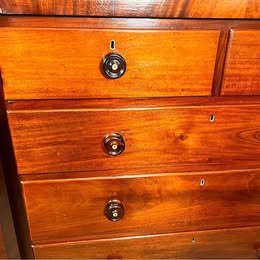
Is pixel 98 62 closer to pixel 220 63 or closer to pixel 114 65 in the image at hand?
pixel 114 65

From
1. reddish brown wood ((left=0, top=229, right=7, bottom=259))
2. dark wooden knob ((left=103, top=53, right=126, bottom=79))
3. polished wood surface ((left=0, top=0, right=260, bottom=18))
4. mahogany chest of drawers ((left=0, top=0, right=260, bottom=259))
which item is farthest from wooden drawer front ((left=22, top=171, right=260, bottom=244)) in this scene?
polished wood surface ((left=0, top=0, right=260, bottom=18))

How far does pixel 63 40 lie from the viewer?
1.70 ft

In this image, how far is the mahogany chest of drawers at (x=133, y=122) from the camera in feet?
1.72

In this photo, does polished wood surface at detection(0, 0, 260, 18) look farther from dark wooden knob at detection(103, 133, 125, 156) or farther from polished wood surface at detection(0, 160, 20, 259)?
polished wood surface at detection(0, 160, 20, 259)

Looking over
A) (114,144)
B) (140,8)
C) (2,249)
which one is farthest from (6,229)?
(140,8)

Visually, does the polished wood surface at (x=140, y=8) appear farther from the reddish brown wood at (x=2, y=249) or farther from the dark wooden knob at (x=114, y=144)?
the reddish brown wood at (x=2, y=249)

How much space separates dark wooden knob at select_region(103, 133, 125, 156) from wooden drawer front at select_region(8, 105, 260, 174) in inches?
0.4

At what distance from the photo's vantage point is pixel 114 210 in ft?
2.29

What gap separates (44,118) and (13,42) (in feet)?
0.52

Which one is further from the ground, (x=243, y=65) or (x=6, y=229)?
(x=243, y=65)

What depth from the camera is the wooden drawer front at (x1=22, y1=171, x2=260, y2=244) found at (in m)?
0.68

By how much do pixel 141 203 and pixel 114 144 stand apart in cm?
20

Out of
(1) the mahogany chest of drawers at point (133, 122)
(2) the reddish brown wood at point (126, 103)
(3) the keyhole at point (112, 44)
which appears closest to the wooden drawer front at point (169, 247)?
(1) the mahogany chest of drawers at point (133, 122)

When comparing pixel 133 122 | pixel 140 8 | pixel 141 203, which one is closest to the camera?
pixel 140 8
